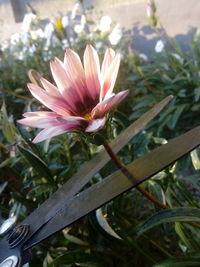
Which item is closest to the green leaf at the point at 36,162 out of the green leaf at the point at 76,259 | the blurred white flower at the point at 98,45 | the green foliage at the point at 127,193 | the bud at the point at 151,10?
the green foliage at the point at 127,193

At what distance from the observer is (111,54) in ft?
1.40

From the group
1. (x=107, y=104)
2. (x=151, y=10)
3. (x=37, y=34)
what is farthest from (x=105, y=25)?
(x=107, y=104)

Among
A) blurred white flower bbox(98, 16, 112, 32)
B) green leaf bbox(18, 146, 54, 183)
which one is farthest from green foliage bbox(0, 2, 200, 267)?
blurred white flower bbox(98, 16, 112, 32)

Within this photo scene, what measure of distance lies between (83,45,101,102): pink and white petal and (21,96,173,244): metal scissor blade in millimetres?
73

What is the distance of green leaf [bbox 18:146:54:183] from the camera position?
68cm

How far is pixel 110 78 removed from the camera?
0.42m

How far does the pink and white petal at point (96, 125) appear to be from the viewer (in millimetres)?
378

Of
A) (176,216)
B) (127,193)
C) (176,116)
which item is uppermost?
(176,216)

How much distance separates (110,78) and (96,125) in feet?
0.24

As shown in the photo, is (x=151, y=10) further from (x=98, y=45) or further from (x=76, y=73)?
(x=76, y=73)

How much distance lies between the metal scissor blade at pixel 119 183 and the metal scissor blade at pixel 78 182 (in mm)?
26

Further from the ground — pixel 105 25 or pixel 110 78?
pixel 110 78

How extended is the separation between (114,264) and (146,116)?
0.46 meters

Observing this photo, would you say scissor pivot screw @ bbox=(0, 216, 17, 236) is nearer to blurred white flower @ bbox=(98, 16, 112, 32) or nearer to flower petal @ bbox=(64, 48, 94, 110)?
flower petal @ bbox=(64, 48, 94, 110)
